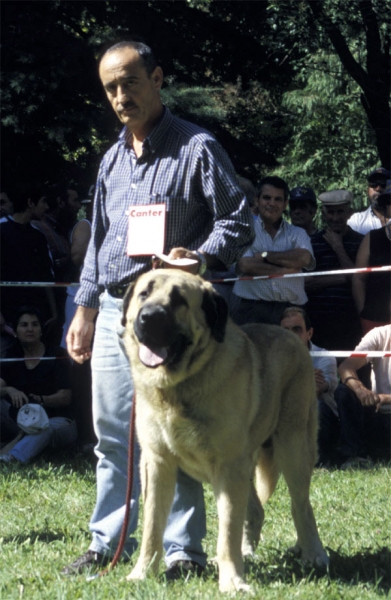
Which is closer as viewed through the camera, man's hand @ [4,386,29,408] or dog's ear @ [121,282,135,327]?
dog's ear @ [121,282,135,327]

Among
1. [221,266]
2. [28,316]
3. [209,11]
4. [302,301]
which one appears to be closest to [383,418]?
[302,301]

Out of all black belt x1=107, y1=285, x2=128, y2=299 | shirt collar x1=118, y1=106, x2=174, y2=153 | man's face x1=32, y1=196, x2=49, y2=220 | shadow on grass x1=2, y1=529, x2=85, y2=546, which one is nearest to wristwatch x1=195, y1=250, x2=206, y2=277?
black belt x1=107, y1=285, x2=128, y2=299

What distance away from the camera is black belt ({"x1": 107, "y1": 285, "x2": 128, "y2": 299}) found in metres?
4.07

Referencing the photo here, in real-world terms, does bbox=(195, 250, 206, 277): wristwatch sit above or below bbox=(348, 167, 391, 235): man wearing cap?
below

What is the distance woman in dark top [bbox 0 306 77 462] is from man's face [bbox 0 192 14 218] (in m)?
1.59

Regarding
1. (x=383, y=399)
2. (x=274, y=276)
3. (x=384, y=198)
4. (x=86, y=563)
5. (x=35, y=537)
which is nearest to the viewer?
(x=86, y=563)

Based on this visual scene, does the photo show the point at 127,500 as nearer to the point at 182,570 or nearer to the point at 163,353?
the point at 182,570

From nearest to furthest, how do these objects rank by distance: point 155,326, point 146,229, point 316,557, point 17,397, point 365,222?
point 155,326 < point 146,229 < point 316,557 < point 17,397 < point 365,222

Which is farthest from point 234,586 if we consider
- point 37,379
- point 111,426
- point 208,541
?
point 37,379

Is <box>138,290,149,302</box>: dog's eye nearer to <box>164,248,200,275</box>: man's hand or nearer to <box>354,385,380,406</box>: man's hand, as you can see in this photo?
<box>164,248,200,275</box>: man's hand

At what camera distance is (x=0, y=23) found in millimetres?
9891

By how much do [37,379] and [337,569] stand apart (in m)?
4.41

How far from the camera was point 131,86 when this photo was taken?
3.97 meters

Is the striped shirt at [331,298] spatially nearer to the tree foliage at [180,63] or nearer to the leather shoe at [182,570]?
the tree foliage at [180,63]
